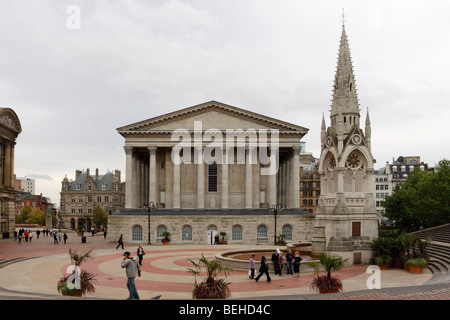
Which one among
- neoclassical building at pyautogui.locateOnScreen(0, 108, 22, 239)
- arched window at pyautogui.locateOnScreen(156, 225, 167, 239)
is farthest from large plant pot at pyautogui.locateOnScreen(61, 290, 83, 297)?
neoclassical building at pyautogui.locateOnScreen(0, 108, 22, 239)

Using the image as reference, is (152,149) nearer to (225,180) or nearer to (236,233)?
(225,180)

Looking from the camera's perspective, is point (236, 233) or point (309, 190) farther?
point (309, 190)

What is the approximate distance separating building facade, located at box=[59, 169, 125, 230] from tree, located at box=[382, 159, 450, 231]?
78.6 m

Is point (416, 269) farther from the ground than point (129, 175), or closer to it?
closer to it

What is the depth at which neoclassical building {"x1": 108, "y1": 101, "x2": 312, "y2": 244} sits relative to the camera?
55.1 meters

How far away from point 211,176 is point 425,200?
2979 centimetres

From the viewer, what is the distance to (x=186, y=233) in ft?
181

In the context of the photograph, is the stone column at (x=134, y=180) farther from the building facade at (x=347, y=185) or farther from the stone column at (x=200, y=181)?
the building facade at (x=347, y=185)

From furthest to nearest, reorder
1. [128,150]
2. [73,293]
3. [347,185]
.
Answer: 1. [128,150]
2. [347,185]
3. [73,293]

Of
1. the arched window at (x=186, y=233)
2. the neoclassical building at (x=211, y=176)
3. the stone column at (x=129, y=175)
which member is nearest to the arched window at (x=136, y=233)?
the neoclassical building at (x=211, y=176)

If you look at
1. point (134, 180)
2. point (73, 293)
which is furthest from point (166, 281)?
point (134, 180)

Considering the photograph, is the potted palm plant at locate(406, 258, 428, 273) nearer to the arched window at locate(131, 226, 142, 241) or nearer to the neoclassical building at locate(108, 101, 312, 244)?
the neoclassical building at locate(108, 101, 312, 244)

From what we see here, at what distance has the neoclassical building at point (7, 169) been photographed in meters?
61.0
